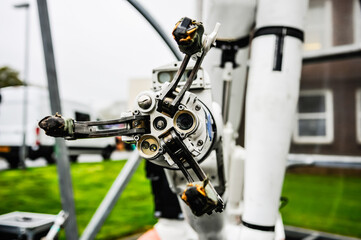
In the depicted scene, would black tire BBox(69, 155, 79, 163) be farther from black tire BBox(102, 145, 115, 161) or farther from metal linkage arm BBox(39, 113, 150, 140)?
metal linkage arm BBox(39, 113, 150, 140)

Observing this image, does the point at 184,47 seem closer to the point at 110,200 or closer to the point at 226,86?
the point at 226,86

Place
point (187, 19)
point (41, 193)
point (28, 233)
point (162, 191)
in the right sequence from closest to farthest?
point (187, 19), point (28, 233), point (41, 193), point (162, 191)

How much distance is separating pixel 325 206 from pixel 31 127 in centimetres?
453

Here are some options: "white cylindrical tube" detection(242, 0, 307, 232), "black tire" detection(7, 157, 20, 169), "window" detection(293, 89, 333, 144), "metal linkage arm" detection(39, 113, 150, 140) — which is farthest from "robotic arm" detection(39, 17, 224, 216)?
"window" detection(293, 89, 333, 144)

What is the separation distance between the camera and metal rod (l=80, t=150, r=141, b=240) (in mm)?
1727

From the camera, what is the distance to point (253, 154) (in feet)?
4.75

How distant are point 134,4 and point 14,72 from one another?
615 mm

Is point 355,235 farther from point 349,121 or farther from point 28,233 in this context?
point 349,121

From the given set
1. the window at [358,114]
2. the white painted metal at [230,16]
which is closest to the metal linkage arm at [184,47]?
the white painted metal at [230,16]

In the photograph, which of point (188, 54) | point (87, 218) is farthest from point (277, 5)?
point (87, 218)

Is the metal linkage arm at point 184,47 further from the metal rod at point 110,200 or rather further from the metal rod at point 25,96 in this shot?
the metal rod at point 110,200

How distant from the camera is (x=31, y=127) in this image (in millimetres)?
1274

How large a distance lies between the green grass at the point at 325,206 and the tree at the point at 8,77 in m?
3.64

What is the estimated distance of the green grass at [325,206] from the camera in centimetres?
399
